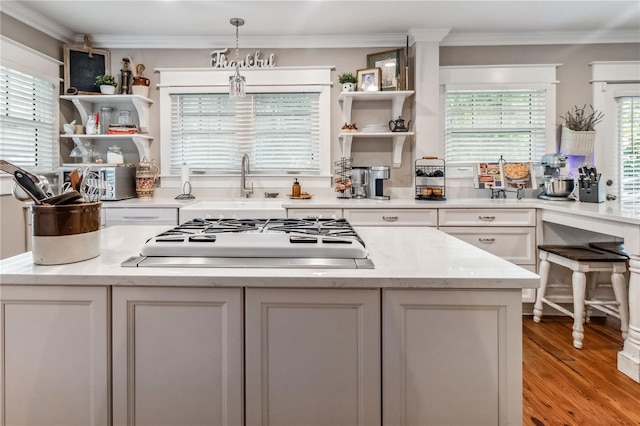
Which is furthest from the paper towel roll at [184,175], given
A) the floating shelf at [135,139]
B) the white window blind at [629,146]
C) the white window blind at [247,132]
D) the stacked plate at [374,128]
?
the white window blind at [629,146]

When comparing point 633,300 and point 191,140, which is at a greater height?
point 191,140

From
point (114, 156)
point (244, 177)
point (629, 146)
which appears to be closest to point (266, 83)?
point (244, 177)

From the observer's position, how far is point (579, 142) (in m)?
3.57

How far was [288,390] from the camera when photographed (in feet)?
3.45

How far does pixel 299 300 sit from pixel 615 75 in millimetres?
4054

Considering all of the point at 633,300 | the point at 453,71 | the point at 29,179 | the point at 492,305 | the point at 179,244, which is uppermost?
the point at 453,71

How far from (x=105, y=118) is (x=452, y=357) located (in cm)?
380

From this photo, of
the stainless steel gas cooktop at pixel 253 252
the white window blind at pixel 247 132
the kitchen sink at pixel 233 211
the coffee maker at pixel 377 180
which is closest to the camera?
the stainless steel gas cooktop at pixel 253 252

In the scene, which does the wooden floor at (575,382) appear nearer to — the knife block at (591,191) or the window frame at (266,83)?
the knife block at (591,191)

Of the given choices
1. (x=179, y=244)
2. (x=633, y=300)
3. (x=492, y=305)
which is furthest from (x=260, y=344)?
(x=633, y=300)

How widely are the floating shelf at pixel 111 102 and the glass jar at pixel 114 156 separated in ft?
0.95

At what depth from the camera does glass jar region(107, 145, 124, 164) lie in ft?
11.9

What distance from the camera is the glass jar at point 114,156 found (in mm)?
3623

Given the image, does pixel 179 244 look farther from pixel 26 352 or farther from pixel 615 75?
pixel 615 75
